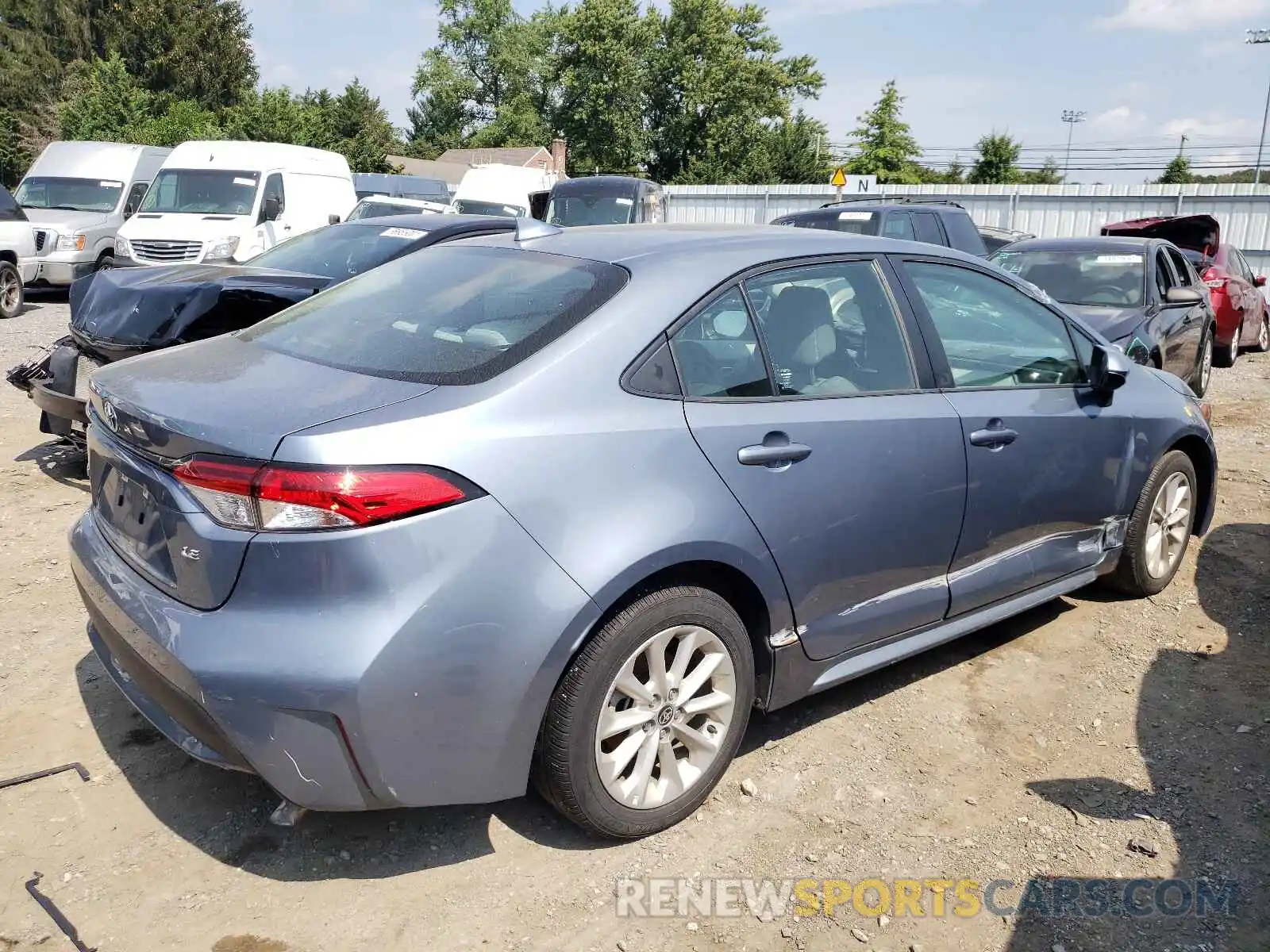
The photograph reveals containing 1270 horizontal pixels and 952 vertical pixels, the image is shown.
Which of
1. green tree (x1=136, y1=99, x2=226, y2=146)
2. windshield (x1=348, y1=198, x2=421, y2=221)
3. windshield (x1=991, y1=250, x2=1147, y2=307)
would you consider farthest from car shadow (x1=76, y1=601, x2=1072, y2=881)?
green tree (x1=136, y1=99, x2=226, y2=146)

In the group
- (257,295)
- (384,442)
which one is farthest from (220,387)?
(257,295)

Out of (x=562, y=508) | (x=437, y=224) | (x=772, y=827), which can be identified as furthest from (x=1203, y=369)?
(x=562, y=508)

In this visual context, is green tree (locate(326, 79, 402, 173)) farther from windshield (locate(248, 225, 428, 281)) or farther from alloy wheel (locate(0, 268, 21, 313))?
windshield (locate(248, 225, 428, 281))

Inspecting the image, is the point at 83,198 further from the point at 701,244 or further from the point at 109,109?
the point at 109,109

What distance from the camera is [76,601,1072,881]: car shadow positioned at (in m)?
2.79

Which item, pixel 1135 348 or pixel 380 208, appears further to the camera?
pixel 380 208

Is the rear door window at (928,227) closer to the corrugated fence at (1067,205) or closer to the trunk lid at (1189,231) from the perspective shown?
the trunk lid at (1189,231)

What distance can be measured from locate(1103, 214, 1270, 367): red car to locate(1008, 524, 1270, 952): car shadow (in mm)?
8601

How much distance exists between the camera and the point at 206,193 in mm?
14445

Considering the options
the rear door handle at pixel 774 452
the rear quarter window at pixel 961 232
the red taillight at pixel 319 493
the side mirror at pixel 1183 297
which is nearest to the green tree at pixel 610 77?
the rear quarter window at pixel 961 232

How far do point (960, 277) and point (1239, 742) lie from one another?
1.93 metres

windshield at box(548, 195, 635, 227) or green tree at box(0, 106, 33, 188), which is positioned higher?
green tree at box(0, 106, 33, 188)

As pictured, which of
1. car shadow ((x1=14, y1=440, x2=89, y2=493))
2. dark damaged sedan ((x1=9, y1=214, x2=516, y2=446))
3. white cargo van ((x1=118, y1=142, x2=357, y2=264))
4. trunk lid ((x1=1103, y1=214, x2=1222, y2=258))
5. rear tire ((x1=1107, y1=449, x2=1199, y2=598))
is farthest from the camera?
white cargo van ((x1=118, y1=142, x2=357, y2=264))

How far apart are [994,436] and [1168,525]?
1713mm
